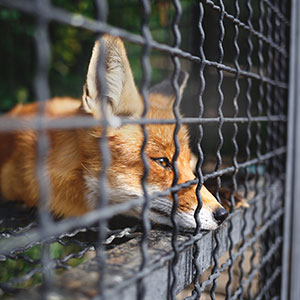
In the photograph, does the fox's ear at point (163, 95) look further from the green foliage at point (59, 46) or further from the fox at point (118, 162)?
the green foliage at point (59, 46)

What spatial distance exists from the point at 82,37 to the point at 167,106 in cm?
298

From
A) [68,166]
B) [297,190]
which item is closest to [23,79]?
[68,166]

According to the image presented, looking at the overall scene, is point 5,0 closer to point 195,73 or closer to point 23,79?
point 195,73

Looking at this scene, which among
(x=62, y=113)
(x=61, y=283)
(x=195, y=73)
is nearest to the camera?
(x=61, y=283)

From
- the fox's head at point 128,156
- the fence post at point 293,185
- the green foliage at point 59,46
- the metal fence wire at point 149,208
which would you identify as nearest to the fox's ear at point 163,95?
the metal fence wire at point 149,208

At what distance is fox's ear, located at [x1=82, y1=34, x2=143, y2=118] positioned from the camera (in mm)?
1326

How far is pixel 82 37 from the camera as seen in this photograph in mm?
4578

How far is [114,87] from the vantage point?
150 cm

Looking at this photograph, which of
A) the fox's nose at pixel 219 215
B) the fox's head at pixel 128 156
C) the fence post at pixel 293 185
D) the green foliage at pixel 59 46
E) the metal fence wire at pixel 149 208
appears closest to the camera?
the metal fence wire at pixel 149 208

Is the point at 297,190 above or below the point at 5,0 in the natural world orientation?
below

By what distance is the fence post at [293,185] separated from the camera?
98.4 inches

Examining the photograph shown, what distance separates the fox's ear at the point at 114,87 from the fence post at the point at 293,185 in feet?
4.77

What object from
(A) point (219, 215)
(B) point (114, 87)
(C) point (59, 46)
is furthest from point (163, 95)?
(C) point (59, 46)

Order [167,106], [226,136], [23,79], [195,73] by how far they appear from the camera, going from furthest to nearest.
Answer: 1. [23,79]
2. [195,73]
3. [226,136]
4. [167,106]
